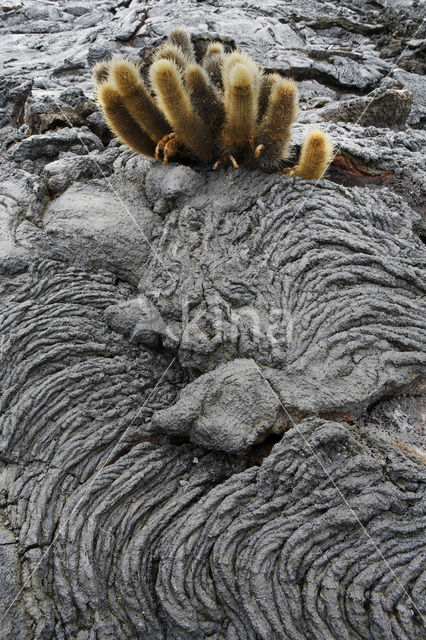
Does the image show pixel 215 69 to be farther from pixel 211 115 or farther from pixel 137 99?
pixel 137 99

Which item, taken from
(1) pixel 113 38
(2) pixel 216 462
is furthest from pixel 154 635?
(1) pixel 113 38

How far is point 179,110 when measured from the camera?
3.55 m

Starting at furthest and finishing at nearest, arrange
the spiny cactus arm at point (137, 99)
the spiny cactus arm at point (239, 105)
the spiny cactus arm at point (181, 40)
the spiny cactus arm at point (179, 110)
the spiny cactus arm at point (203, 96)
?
the spiny cactus arm at point (181, 40) < the spiny cactus arm at point (203, 96) < the spiny cactus arm at point (137, 99) < the spiny cactus arm at point (179, 110) < the spiny cactus arm at point (239, 105)

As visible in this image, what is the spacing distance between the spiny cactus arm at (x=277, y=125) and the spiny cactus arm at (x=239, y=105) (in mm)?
100

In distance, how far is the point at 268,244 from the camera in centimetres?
348

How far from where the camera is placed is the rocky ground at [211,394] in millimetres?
2371

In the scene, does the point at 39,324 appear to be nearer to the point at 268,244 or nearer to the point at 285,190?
the point at 268,244

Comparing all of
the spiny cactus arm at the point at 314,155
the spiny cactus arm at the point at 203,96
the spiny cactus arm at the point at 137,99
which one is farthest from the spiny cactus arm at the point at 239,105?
the spiny cactus arm at the point at 137,99

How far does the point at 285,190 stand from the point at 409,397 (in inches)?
67.9

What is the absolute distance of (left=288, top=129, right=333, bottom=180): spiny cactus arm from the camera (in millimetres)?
3453

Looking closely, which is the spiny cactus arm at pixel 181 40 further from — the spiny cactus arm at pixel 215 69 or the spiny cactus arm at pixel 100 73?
the spiny cactus arm at pixel 100 73

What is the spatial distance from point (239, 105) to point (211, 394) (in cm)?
199

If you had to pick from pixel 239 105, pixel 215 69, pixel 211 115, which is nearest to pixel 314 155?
pixel 239 105

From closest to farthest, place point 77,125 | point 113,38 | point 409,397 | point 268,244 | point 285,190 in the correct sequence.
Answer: point 409,397 < point 268,244 < point 285,190 < point 77,125 < point 113,38
